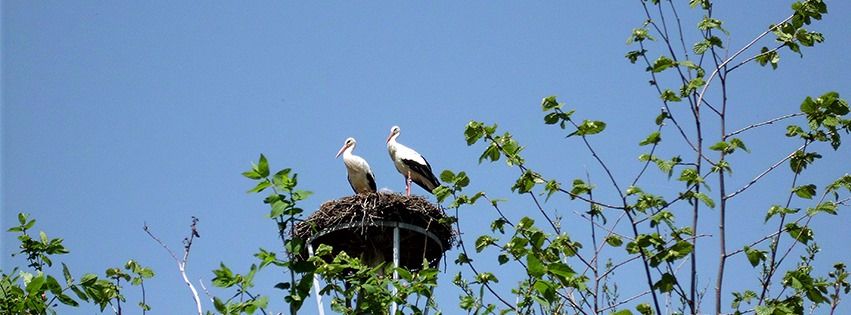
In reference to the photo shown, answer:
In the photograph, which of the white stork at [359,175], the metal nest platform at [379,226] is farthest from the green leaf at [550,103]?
the white stork at [359,175]

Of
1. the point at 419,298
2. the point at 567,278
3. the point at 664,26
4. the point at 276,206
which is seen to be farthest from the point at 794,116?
the point at 276,206

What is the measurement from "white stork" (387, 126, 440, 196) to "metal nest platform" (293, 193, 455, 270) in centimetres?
246

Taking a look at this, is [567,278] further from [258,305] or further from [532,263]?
[258,305]

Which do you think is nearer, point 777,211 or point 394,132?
point 777,211

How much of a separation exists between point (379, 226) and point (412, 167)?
341 centimetres

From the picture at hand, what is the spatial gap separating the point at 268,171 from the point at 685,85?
2.54 m

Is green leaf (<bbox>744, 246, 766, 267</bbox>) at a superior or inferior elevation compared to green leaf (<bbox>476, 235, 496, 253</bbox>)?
inferior

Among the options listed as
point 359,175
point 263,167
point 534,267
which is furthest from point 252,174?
point 359,175

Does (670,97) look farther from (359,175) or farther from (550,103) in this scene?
(359,175)

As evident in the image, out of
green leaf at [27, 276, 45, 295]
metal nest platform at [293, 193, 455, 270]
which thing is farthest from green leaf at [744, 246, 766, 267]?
metal nest platform at [293, 193, 455, 270]

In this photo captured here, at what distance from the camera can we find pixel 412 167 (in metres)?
18.2

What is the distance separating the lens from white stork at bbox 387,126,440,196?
59.3 feet

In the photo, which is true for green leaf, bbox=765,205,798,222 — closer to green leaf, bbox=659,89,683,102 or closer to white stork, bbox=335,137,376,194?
green leaf, bbox=659,89,683,102

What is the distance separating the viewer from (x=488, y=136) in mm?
7445
